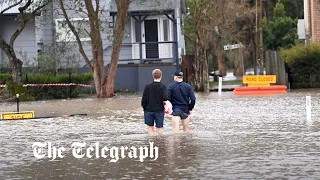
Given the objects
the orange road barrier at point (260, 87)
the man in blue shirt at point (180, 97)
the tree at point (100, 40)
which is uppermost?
the tree at point (100, 40)

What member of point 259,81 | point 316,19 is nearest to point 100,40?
point 259,81

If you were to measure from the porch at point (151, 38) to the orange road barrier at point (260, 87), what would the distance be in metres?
6.61

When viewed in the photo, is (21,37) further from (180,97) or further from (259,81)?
(180,97)

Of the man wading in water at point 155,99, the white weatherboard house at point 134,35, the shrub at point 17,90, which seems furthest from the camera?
the white weatherboard house at point 134,35

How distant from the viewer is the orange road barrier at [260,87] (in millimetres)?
37656

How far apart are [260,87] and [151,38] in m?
11.4

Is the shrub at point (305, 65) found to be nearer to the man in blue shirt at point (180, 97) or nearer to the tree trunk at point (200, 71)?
the tree trunk at point (200, 71)

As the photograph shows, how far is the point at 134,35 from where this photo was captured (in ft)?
157

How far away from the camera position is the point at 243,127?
19.4m

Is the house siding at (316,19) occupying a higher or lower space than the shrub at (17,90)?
higher

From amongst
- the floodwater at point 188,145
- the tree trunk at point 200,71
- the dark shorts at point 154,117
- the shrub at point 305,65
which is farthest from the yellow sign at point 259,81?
the dark shorts at point 154,117

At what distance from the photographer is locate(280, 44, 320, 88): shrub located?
40.9 metres

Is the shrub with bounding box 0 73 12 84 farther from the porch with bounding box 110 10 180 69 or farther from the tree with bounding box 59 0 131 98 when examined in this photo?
the porch with bounding box 110 10 180 69

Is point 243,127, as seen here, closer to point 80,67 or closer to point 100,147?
point 100,147
